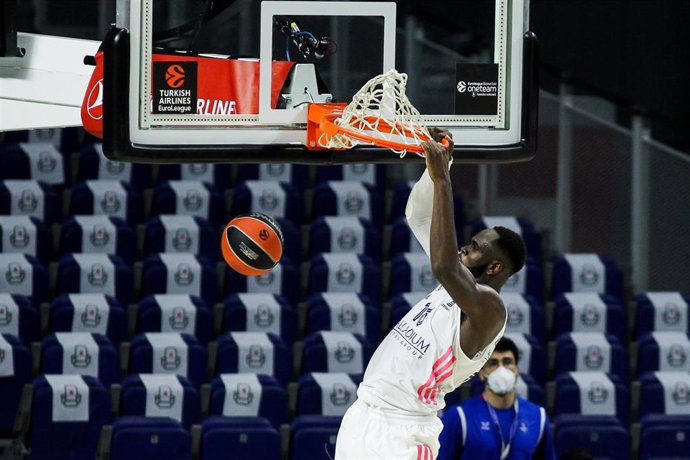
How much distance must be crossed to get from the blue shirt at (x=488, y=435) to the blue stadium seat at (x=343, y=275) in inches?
115

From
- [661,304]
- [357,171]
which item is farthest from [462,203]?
[661,304]

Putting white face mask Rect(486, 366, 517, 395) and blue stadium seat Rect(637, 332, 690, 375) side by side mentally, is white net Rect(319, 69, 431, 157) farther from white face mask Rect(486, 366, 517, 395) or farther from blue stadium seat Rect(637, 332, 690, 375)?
blue stadium seat Rect(637, 332, 690, 375)

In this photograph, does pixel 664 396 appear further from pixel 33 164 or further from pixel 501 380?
pixel 33 164

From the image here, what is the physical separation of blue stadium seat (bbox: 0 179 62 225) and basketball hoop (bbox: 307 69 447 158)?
530 cm

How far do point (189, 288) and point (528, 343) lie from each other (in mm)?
2280

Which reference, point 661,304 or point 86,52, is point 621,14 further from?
point 86,52

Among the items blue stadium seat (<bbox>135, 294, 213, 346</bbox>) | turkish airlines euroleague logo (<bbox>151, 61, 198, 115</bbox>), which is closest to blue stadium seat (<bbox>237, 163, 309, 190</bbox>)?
blue stadium seat (<bbox>135, 294, 213, 346</bbox>)

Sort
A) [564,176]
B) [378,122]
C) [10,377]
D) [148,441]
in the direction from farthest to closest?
1. [564,176]
2. [10,377]
3. [148,441]
4. [378,122]

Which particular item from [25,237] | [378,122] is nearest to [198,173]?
[25,237]

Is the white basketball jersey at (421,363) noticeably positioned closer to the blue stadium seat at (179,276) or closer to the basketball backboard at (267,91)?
the basketball backboard at (267,91)

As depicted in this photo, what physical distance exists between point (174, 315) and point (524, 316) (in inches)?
91.4

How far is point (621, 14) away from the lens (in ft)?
35.6

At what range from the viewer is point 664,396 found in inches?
339

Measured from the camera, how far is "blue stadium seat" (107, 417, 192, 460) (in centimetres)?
732
